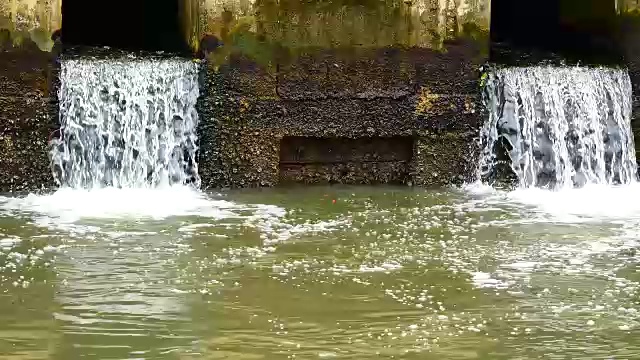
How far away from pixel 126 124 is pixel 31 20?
1.03 m

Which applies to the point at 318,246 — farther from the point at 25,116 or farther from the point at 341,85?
the point at 25,116

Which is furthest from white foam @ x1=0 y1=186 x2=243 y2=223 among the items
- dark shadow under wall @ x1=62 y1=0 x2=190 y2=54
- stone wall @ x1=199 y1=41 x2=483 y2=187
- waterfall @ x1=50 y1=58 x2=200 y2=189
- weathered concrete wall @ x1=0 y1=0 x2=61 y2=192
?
dark shadow under wall @ x1=62 y1=0 x2=190 y2=54

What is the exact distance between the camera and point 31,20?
812 cm

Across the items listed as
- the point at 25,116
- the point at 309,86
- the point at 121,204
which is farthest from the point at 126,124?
the point at 309,86

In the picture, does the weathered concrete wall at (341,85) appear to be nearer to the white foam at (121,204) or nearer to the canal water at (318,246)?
the canal water at (318,246)

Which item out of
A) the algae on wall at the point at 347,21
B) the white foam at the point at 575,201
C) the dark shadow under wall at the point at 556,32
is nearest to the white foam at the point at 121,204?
the algae on wall at the point at 347,21

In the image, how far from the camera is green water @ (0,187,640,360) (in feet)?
16.0

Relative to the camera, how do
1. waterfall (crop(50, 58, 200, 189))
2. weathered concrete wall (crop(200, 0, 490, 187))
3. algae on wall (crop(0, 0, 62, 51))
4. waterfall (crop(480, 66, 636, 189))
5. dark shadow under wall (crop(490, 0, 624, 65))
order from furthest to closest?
1. dark shadow under wall (crop(490, 0, 624, 65))
2. waterfall (crop(480, 66, 636, 189))
3. weathered concrete wall (crop(200, 0, 490, 187))
4. waterfall (crop(50, 58, 200, 189))
5. algae on wall (crop(0, 0, 62, 51))

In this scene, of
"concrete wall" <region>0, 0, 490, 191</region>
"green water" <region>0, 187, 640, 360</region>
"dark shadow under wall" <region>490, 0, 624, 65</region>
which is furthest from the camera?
"dark shadow under wall" <region>490, 0, 624, 65</region>

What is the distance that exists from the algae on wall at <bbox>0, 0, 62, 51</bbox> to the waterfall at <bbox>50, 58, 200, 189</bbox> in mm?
268

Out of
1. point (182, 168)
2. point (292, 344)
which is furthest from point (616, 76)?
point (292, 344)

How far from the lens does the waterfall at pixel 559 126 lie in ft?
29.5

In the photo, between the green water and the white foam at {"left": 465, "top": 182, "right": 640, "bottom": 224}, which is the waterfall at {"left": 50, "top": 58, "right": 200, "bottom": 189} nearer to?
the green water

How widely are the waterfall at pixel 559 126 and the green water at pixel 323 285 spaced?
43.4 inches
